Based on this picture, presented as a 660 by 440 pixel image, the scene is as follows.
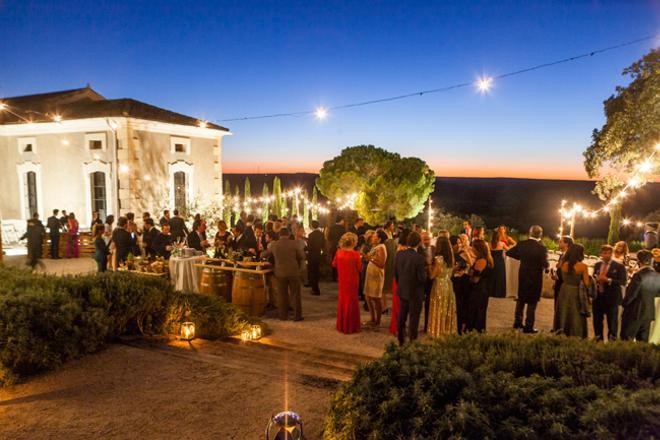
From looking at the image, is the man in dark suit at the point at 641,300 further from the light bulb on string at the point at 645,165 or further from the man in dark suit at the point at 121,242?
the man in dark suit at the point at 121,242

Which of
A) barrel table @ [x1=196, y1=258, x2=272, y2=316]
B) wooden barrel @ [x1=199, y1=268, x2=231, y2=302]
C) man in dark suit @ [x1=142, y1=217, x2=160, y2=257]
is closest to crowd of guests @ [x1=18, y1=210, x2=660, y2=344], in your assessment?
barrel table @ [x1=196, y1=258, x2=272, y2=316]

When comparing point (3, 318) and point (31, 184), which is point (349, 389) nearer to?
point (3, 318)

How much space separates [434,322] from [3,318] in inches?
210

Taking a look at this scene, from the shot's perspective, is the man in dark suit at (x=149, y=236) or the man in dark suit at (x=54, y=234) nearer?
the man in dark suit at (x=149, y=236)

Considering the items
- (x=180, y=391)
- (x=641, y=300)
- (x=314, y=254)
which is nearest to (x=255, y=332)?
(x=180, y=391)

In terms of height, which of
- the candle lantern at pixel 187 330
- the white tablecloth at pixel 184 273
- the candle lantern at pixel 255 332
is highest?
the white tablecloth at pixel 184 273

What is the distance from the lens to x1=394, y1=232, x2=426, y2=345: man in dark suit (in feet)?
19.6

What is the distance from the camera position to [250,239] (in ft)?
29.4

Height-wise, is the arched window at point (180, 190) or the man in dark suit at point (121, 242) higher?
the arched window at point (180, 190)

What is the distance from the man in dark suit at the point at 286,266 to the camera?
7.54m

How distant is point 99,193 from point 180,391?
1512 centimetres

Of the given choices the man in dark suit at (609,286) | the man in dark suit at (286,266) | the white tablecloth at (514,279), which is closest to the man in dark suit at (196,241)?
the man in dark suit at (286,266)

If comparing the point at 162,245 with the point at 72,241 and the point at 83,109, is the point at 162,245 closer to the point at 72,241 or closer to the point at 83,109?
the point at 72,241

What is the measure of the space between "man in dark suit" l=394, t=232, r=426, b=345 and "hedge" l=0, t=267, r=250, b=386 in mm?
2249
